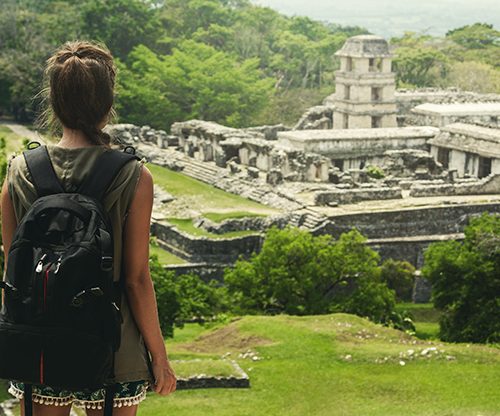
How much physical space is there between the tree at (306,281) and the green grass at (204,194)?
726 cm

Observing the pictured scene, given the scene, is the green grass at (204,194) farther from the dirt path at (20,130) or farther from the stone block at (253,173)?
the dirt path at (20,130)

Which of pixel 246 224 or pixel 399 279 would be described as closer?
pixel 399 279

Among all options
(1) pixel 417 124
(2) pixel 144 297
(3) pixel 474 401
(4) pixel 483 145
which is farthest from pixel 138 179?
(1) pixel 417 124

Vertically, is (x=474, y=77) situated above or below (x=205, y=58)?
below

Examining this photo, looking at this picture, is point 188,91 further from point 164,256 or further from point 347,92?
point 164,256

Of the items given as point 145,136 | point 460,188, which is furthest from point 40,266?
point 145,136

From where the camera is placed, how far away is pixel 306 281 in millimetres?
28047

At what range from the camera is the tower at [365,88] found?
54.3 m

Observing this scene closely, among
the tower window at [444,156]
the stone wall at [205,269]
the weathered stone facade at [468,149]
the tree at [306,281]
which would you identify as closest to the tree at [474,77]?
the weathered stone facade at [468,149]

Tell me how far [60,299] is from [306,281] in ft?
74.7

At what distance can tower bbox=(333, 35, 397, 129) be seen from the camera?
54.3 m

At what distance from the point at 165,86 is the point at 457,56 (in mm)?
29989

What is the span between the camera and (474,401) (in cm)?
1539

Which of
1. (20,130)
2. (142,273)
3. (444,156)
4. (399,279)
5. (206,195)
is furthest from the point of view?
(20,130)
